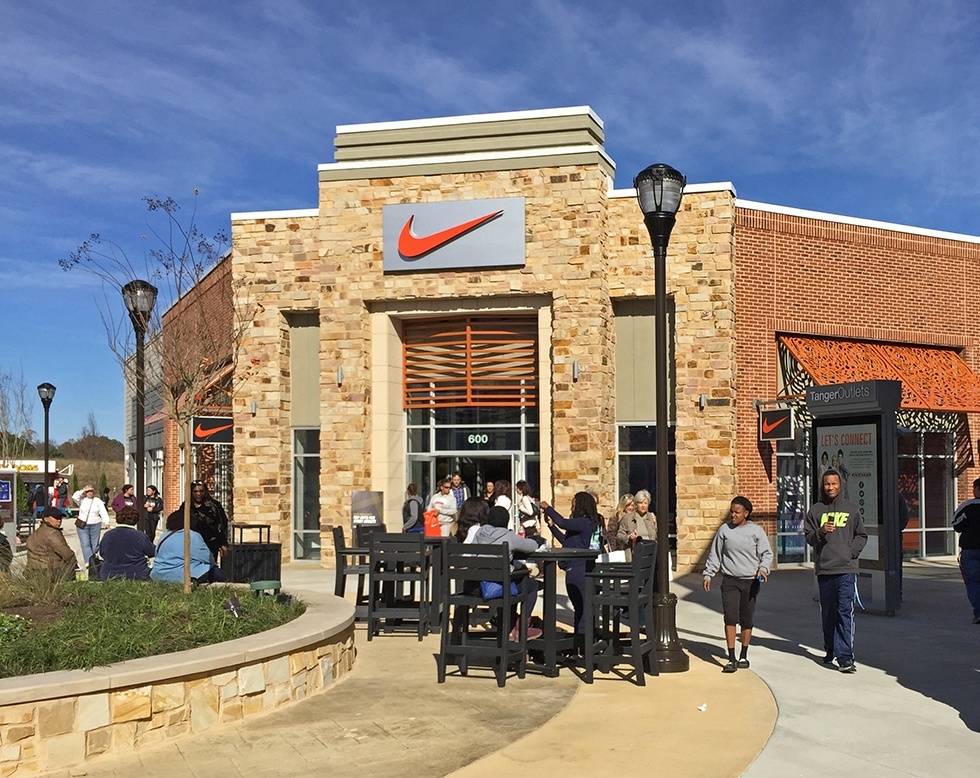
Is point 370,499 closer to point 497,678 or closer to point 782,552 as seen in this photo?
point 782,552

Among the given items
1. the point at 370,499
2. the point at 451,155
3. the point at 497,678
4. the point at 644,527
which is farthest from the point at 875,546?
the point at 451,155

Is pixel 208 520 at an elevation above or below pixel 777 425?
below

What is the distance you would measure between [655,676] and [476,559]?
80.1 inches

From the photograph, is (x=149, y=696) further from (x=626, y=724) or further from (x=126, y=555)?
(x=126, y=555)

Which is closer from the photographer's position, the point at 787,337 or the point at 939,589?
the point at 939,589

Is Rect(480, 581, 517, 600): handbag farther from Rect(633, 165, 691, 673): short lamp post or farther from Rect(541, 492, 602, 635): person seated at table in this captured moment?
Rect(633, 165, 691, 673): short lamp post

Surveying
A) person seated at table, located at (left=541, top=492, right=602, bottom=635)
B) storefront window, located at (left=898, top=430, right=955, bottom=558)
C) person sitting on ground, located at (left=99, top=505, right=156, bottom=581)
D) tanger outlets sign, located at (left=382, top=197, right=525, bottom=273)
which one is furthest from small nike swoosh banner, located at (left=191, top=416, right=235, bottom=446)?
storefront window, located at (left=898, top=430, right=955, bottom=558)

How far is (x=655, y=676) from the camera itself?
984 cm

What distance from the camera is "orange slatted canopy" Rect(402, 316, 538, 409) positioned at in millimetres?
21547

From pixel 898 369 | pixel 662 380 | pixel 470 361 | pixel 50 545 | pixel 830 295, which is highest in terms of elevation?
pixel 830 295

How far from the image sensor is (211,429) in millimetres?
23578

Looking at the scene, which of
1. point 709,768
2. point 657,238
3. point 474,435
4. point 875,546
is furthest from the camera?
point 474,435

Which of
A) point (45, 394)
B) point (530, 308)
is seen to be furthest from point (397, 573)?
point (45, 394)

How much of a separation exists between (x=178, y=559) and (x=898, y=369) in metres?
15.4
